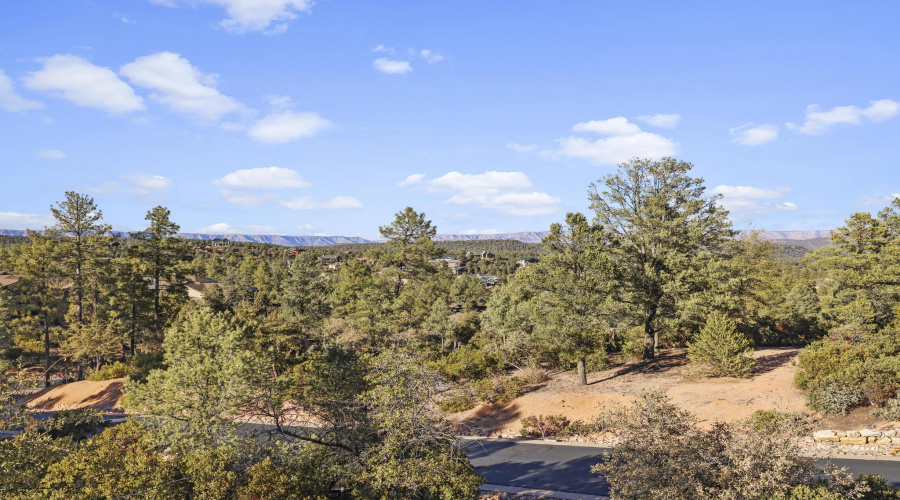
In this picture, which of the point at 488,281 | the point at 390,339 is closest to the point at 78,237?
the point at 390,339

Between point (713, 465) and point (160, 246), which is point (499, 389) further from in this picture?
point (160, 246)

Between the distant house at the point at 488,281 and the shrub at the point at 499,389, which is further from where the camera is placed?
the distant house at the point at 488,281

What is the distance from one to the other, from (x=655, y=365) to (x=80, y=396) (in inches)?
1618

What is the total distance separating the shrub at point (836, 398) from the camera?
58.4 ft

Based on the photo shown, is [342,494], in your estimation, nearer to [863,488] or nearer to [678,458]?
[678,458]

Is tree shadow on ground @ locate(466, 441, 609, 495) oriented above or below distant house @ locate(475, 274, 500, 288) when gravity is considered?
below

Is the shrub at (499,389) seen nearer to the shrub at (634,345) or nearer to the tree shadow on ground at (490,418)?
the tree shadow on ground at (490,418)

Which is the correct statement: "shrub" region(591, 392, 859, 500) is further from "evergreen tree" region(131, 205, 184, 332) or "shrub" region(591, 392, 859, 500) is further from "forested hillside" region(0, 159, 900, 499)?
"evergreen tree" region(131, 205, 184, 332)

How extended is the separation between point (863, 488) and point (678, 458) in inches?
128

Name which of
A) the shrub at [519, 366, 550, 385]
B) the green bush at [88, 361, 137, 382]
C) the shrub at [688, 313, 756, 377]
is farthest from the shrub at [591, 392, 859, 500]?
the green bush at [88, 361, 137, 382]

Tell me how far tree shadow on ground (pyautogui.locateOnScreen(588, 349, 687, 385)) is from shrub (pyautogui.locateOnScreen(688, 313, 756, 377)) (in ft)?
11.2

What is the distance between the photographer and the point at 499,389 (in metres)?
26.9

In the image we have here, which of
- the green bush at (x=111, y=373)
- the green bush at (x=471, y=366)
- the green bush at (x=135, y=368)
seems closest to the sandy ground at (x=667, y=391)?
the green bush at (x=471, y=366)

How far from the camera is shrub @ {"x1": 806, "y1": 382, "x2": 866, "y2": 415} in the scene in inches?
701
